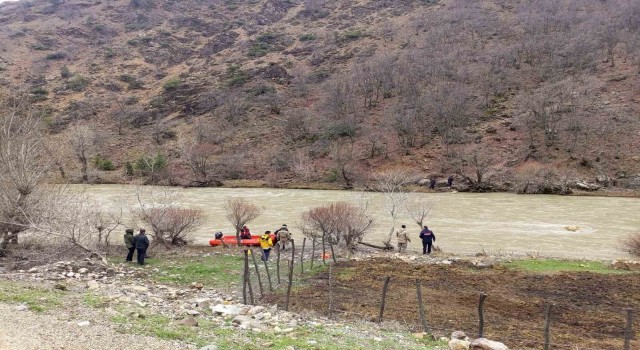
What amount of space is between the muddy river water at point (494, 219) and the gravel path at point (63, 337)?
46.3ft

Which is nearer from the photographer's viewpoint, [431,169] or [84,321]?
[84,321]

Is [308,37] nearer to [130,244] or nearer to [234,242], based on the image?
[234,242]

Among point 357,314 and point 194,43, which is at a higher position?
point 194,43

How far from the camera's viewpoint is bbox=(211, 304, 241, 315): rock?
10680 millimetres

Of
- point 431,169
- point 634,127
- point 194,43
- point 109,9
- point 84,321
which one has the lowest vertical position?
point 84,321

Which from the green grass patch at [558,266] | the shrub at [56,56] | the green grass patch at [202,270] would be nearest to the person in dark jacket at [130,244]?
the green grass patch at [202,270]

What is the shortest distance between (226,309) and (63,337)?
3.75m

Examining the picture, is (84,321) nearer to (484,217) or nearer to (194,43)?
(484,217)

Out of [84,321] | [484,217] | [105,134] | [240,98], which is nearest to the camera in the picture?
[84,321]

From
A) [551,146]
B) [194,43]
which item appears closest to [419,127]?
[551,146]

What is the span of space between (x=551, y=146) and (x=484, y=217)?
2304 centimetres

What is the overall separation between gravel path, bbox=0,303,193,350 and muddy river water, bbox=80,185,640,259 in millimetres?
14121

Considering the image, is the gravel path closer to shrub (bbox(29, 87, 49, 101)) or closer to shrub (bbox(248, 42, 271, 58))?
shrub (bbox(29, 87, 49, 101))

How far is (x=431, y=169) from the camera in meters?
49.1
